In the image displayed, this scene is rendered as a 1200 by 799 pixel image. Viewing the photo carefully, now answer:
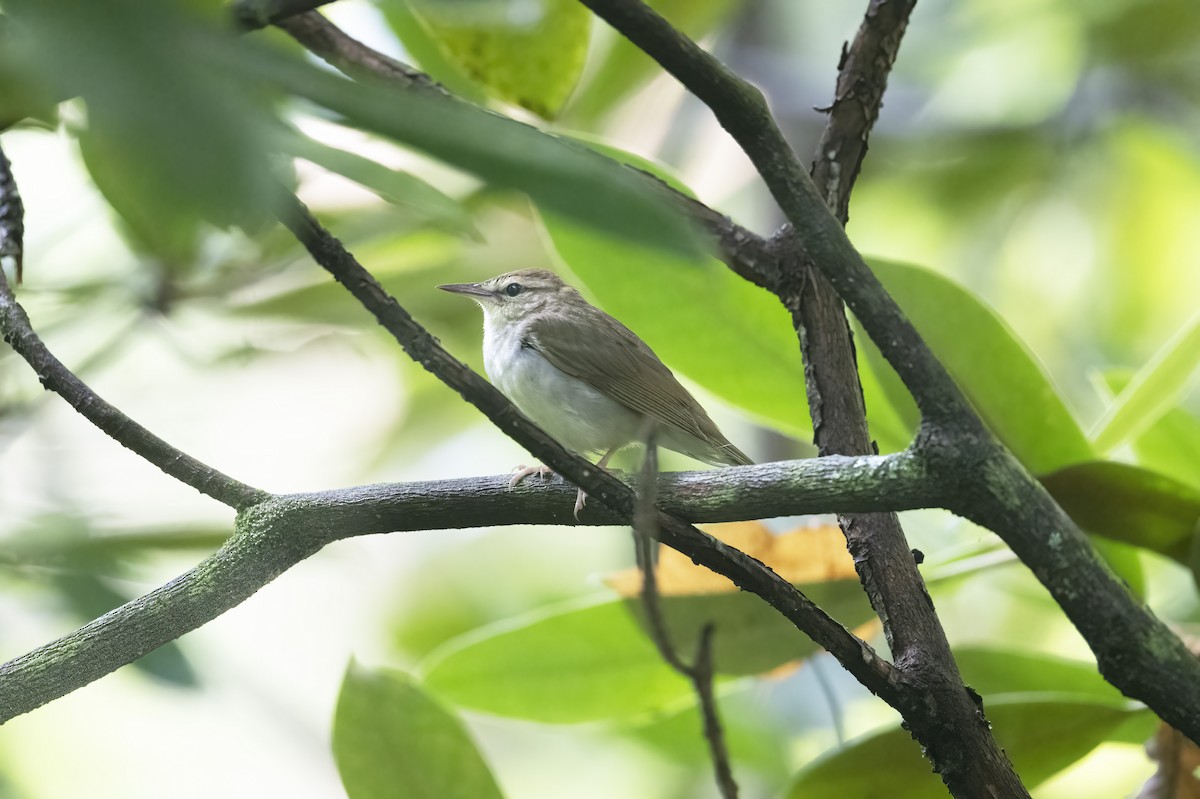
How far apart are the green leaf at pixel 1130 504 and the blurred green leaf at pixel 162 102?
0.76 meters

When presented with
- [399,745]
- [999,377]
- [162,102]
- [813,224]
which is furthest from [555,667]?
[162,102]

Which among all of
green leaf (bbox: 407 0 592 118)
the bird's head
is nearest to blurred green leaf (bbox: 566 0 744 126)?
the bird's head

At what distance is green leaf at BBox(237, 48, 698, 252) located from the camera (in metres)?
0.18

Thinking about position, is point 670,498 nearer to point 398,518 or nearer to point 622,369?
point 398,518

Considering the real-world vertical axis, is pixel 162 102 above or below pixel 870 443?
below

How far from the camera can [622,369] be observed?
3.81 ft

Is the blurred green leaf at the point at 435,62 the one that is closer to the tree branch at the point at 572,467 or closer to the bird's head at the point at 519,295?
the bird's head at the point at 519,295

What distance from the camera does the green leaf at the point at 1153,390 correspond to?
2.82 feet

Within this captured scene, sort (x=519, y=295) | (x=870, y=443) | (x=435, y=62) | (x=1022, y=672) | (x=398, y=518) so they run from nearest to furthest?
(x=398, y=518) → (x=870, y=443) → (x=1022, y=672) → (x=435, y=62) → (x=519, y=295)

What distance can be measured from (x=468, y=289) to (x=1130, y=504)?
28.1 inches

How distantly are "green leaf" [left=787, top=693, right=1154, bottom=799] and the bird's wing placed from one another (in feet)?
1.20

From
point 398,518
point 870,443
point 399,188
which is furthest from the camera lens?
point 870,443

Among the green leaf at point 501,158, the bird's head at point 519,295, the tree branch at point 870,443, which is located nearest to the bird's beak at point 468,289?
the bird's head at point 519,295

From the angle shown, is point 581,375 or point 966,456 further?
point 581,375
